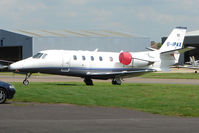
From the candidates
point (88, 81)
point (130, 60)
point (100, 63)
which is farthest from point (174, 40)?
point (88, 81)

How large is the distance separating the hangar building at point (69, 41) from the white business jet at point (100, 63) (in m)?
38.5

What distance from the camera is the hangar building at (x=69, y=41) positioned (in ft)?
246

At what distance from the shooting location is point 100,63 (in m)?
35.5

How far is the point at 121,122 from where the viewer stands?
48.4 ft

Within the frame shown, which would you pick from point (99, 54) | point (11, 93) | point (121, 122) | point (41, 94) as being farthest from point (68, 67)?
point (121, 122)

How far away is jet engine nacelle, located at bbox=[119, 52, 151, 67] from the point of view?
119 feet

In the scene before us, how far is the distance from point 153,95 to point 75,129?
1282cm

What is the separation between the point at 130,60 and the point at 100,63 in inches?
91.8

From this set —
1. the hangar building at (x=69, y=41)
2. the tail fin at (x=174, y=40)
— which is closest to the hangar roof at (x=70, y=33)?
the hangar building at (x=69, y=41)

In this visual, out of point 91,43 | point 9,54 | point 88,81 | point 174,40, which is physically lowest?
point 88,81

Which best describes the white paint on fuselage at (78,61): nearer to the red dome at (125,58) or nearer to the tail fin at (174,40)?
the red dome at (125,58)

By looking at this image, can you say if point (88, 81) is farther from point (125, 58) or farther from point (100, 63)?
point (125, 58)

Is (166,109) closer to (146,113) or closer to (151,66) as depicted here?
(146,113)

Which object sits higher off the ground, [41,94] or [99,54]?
[99,54]
